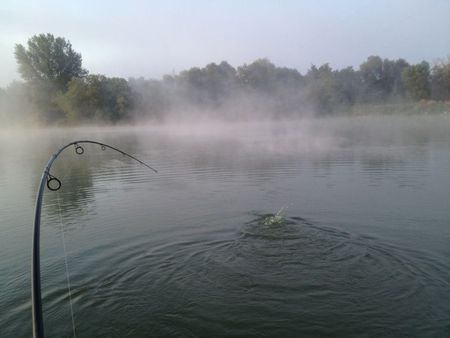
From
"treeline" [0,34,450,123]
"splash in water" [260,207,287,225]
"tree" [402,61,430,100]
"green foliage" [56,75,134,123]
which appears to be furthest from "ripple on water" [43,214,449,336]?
"tree" [402,61,430,100]

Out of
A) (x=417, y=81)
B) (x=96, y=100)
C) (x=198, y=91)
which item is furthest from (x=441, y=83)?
(x=96, y=100)

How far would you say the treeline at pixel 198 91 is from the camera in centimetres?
6862

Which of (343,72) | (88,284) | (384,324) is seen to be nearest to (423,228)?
(384,324)

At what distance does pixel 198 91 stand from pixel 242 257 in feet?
231

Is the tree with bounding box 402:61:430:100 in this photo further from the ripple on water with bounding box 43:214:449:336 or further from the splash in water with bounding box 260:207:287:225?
the ripple on water with bounding box 43:214:449:336

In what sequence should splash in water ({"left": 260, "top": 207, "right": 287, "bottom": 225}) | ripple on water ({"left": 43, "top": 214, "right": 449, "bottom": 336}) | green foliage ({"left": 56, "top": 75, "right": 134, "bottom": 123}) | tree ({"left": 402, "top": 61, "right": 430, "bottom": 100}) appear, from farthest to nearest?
tree ({"left": 402, "top": 61, "right": 430, "bottom": 100}) < green foliage ({"left": 56, "top": 75, "right": 134, "bottom": 123}) < splash in water ({"left": 260, "top": 207, "right": 287, "bottom": 225}) < ripple on water ({"left": 43, "top": 214, "right": 449, "bottom": 336})

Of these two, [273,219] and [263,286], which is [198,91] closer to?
[273,219]

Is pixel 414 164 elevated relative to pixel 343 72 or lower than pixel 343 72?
lower

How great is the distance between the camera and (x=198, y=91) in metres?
75.6

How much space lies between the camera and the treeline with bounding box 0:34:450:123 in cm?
6862

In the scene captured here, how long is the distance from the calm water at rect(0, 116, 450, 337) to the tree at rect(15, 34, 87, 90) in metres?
64.6

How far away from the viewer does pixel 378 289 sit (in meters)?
5.93

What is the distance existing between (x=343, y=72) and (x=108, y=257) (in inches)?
3151

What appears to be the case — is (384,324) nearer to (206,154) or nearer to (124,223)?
(124,223)
